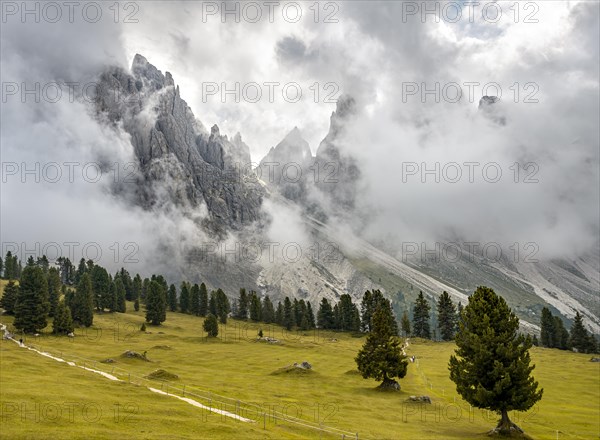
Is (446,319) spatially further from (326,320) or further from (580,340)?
(326,320)

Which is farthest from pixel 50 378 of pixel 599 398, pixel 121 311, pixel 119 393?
pixel 121 311

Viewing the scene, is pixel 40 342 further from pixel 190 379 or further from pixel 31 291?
pixel 190 379

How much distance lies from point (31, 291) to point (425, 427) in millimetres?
106227

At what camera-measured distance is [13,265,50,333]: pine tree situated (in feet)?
356

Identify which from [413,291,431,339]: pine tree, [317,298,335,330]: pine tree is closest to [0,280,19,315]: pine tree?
[317,298,335,330]: pine tree

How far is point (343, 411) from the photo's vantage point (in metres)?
52.2

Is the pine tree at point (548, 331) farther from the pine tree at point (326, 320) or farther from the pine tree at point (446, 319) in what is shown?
the pine tree at point (326, 320)

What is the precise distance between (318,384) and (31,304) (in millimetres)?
82922

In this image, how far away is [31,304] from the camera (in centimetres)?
11050

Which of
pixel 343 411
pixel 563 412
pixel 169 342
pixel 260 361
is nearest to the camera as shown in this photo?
pixel 343 411

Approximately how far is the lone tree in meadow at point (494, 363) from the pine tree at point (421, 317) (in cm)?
12818

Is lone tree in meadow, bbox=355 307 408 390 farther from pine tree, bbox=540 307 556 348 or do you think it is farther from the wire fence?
pine tree, bbox=540 307 556 348

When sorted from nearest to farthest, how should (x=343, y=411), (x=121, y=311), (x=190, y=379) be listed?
(x=343, y=411) < (x=190, y=379) < (x=121, y=311)

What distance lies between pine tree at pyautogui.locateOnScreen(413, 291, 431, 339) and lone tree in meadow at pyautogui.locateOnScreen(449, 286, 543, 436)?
421ft
